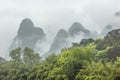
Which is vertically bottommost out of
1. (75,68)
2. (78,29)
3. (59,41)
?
(75,68)

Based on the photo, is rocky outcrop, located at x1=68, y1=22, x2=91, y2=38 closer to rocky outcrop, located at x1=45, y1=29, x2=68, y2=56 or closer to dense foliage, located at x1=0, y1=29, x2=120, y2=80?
rocky outcrop, located at x1=45, y1=29, x2=68, y2=56

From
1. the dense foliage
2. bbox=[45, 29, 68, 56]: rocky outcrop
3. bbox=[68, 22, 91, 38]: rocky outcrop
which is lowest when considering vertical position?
the dense foliage

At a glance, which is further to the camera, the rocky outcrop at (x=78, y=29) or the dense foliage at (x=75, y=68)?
the rocky outcrop at (x=78, y=29)

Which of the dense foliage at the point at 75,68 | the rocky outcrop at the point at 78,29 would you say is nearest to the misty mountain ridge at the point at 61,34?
the rocky outcrop at the point at 78,29

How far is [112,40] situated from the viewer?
56.2 metres

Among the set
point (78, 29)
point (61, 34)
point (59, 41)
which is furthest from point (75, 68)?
point (78, 29)

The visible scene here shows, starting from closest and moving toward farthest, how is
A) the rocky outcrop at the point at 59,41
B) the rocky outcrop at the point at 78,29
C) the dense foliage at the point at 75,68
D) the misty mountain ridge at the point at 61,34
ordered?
the dense foliage at the point at 75,68, the rocky outcrop at the point at 59,41, the misty mountain ridge at the point at 61,34, the rocky outcrop at the point at 78,29

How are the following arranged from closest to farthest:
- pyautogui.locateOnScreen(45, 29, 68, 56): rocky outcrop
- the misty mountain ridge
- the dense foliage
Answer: the dense foliage < pyautogui.locateOnScreen(45, 29, 68, 56): rocky outcrop < the misty mountain ridge

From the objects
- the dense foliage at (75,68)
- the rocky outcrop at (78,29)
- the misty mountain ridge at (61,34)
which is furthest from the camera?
the rocky outcrop at (78,29)

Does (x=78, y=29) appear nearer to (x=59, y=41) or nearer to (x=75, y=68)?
(x=59, y=41)

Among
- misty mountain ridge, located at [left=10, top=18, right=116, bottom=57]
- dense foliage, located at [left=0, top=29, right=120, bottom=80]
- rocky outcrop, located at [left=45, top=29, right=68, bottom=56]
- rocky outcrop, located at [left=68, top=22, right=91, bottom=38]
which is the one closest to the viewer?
dense foliage, located at [left=0, top=29, right=120, bottom=80]

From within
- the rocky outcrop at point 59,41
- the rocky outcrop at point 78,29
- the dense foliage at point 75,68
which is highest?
the rocky outcrop at point 78,29

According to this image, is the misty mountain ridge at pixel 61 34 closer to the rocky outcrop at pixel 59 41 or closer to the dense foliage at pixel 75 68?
the rocky outcrop at pixel 59 41

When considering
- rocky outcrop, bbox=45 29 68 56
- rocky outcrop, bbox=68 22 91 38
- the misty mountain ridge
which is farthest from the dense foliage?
rocky outcrop, bbox=68 22 91 38
